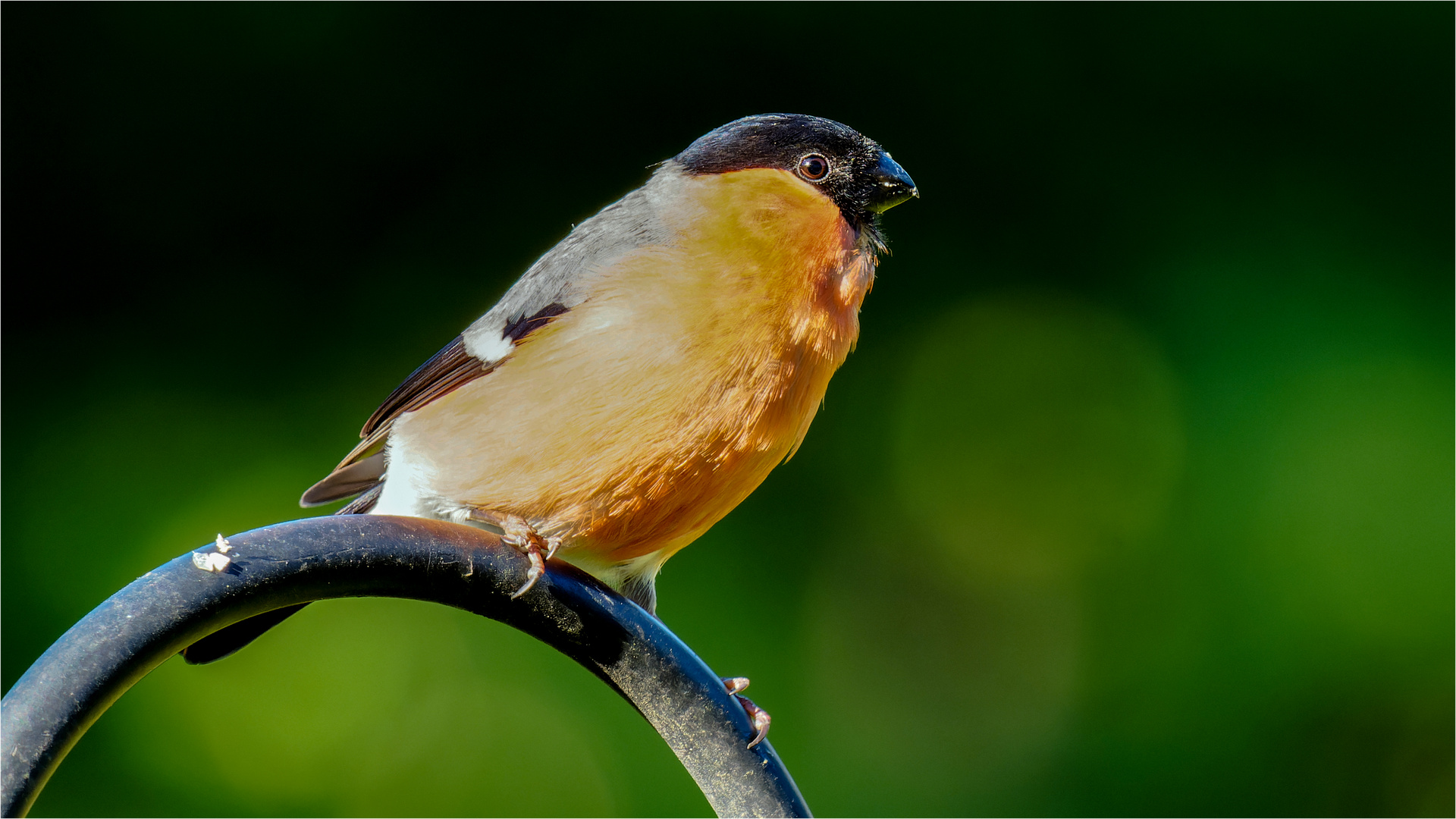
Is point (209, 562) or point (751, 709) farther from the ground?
point (209, 562)

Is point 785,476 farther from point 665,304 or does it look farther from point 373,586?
point 373,586

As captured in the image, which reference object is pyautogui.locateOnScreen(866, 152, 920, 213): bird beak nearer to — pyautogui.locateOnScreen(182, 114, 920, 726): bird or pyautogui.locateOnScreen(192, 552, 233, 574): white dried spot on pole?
pyautogui.locateOnScreen(182, 114, 920, 726): bird

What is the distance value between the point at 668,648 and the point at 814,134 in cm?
94

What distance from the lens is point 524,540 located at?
5.16ft

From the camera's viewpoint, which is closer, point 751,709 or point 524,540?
point 524,540

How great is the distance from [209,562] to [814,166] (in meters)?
1.19

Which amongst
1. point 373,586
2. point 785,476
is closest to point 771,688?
point 785,476

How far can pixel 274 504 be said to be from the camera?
113 inches

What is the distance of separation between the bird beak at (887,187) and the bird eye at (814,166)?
0.26 feet

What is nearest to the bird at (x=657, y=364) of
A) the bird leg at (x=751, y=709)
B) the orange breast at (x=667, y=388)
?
the orange breast at (x=667, y=388)

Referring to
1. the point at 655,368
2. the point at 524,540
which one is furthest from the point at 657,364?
the point at 524,540

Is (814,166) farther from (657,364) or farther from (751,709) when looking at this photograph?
(751,709)

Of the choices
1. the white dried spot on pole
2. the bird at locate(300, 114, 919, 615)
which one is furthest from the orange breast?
the white dried spot on pole

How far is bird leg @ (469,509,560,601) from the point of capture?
55.9 inches
